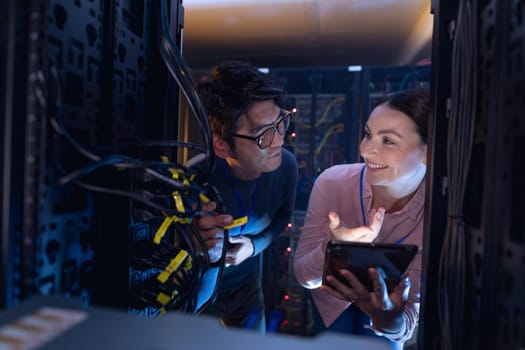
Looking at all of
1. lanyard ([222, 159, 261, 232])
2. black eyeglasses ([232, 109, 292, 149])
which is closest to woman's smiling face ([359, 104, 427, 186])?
black eyeglasses ([232, 109, 292, 149])

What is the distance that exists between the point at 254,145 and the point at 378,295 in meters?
0.67

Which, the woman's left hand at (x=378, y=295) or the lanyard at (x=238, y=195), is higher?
the lanyard at (x=238, y=195)

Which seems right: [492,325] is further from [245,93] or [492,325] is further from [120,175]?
[245,93]

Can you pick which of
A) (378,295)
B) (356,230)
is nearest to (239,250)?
(356,230)

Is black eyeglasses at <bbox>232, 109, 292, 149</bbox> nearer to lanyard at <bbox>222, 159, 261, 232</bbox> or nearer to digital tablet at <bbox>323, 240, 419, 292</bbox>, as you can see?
lanyard at <bbox>222, 159, 261, 232</bbox>

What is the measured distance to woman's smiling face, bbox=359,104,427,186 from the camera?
1.08 meters

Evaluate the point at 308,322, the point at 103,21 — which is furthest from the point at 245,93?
the point at 308,322

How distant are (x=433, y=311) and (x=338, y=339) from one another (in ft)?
1.06

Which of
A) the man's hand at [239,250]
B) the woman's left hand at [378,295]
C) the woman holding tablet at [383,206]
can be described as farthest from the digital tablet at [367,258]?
the man's hand at [239,250]

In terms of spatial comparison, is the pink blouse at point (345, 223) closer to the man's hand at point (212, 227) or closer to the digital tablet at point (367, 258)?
the digital tablet at point (367, 258)

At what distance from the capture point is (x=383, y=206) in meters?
1.17

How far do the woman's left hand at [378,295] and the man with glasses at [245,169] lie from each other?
449mm

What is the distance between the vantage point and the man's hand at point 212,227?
0.77 m

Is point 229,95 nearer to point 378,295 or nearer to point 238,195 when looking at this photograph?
point 238,195
